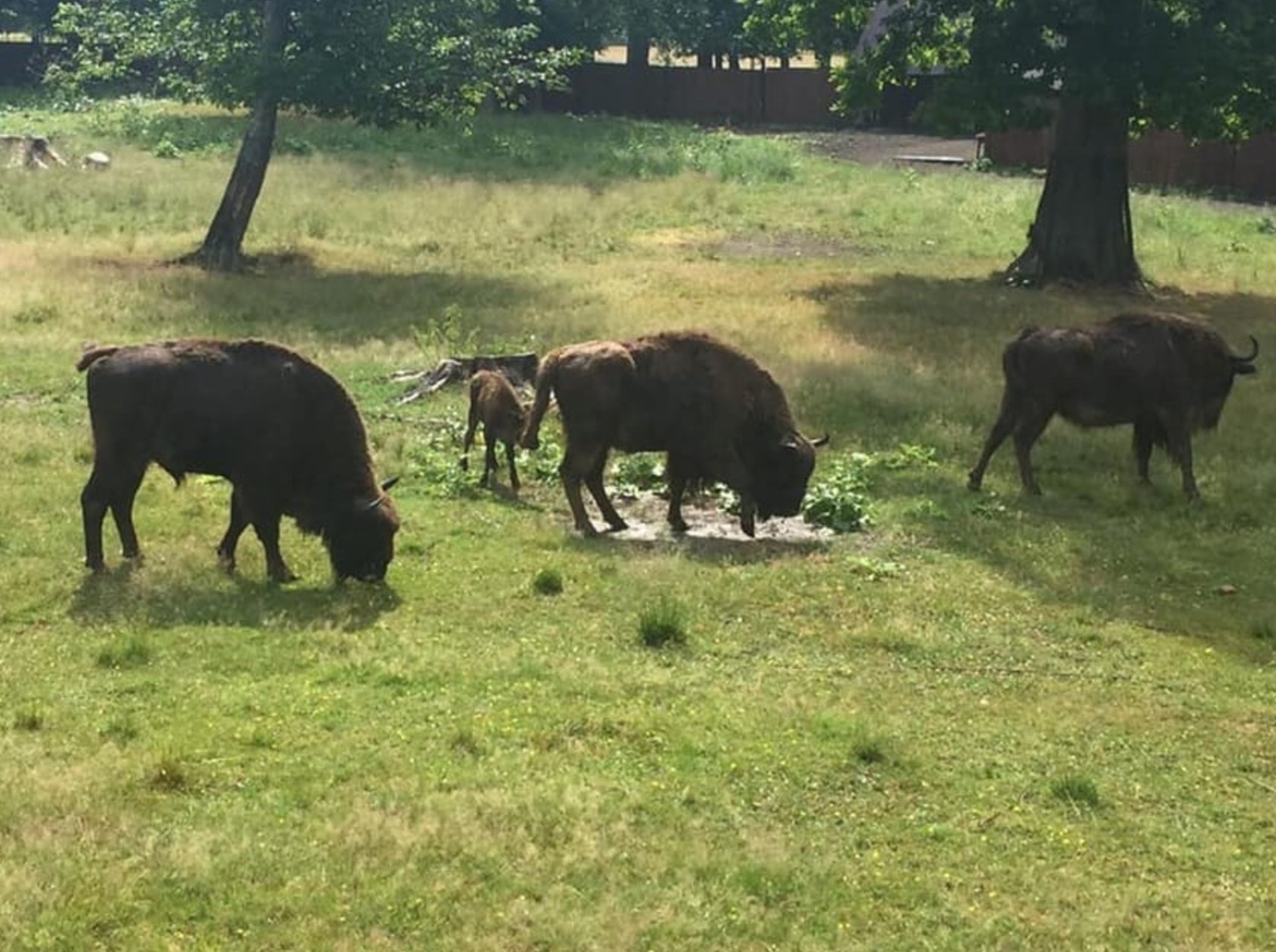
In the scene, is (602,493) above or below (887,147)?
below

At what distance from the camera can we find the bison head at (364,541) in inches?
442

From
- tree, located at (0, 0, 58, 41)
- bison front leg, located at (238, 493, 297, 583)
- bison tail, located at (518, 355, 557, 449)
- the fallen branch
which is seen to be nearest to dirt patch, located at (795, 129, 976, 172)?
tree, located at (0, 0, 58, 41)

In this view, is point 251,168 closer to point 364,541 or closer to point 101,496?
point 101,496

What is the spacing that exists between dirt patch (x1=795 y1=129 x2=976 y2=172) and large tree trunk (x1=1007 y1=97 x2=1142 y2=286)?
2243cm

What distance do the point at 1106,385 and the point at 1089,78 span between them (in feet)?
36.3

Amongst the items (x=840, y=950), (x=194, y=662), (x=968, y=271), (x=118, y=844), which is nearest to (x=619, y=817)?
(x=840, y=950)

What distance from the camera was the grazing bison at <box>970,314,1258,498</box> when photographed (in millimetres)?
14711

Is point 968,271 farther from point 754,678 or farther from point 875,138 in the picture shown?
point 875,138

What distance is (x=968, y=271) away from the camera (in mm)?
28859

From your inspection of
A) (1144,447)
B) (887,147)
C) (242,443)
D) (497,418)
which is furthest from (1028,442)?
(887,147)

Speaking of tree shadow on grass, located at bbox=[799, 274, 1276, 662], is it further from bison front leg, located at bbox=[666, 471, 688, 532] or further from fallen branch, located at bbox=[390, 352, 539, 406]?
fallen branch, located at bbox=[390, 352, 539, 406]

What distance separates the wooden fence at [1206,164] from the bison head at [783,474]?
31.0 meters

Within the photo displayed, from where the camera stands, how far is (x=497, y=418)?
14609mm

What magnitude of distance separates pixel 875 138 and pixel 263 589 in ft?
172
